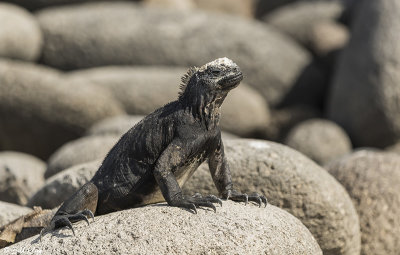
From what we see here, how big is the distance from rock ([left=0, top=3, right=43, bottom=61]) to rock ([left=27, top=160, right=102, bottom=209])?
6.40 metres

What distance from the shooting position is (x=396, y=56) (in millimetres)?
11711

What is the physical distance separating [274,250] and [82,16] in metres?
9.65

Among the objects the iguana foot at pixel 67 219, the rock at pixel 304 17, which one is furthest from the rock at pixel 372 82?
the iguana foot at pixel 67 219

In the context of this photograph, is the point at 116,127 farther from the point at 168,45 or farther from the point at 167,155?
the point at 167,155

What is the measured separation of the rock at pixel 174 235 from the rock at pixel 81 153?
3376mm

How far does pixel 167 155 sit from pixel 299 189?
1.75 m

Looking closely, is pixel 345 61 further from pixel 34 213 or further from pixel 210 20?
pixel 34 213

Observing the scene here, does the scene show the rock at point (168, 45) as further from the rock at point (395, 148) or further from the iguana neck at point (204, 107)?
the iguana neck at point (204, 107)

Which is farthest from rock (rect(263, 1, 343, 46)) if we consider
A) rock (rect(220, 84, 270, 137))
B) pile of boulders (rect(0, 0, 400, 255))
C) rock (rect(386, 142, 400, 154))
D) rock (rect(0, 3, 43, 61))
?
rock (rect(0, 3, 43, 61))

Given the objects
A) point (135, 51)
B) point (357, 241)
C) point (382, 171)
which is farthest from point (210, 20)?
point (357, 241)

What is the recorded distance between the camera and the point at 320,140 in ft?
37.6

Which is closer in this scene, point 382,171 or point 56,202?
point 56,202

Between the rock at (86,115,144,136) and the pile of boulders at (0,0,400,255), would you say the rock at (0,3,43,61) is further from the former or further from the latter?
the rock at (86,115,144,136)

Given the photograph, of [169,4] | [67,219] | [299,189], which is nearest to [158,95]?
[169,4]
